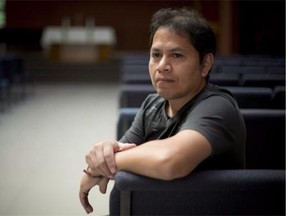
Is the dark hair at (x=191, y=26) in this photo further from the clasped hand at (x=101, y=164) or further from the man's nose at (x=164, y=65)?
the clasped hand at (x=101, y=164)

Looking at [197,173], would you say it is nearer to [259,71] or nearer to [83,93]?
[259,71]

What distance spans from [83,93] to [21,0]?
640 centimetres

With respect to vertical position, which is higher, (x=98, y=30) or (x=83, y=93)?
(x=98, y=30)

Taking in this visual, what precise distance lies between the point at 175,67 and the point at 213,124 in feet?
0.98

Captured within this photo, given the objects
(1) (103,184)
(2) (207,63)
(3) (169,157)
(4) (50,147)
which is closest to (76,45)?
(4) (50,147)

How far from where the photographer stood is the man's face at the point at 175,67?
151 centimetres

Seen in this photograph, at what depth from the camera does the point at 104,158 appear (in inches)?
53.5

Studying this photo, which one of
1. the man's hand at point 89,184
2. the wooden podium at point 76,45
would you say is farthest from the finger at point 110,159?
the wooden podium at point 76,45

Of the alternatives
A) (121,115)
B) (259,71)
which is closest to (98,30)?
(259,71)

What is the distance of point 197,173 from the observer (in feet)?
3.98

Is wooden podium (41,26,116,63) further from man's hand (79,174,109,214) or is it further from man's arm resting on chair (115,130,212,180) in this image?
man's arm resting on chair (115,130,212,180)

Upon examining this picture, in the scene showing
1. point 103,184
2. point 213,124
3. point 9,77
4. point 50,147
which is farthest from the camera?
point 9,77

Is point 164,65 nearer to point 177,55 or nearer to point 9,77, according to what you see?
point 177,55

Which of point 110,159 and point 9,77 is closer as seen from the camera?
point 110,159
